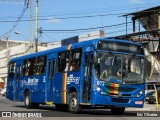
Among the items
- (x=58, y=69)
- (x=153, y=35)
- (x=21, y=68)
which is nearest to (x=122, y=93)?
(x=58, y=69)

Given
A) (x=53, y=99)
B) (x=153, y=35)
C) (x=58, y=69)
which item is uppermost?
(x=153, y=35)

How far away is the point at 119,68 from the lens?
18141mm

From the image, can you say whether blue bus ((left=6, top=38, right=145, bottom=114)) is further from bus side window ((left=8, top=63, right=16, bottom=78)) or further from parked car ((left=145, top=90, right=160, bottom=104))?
parked car ((left=145, top=90, right=160, bottom=104))

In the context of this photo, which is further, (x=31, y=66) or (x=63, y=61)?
(x=31, y=66)

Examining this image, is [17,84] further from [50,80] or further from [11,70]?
[50,80]

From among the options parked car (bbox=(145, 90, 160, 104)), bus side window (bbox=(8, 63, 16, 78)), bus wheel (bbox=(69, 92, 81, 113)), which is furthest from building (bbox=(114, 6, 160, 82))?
bus wheel (bbox=(69, 92, 81, 113))

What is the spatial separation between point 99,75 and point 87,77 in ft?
2.68

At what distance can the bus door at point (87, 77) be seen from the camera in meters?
18.4

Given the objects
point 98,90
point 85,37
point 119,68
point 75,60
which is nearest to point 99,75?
point 98,90

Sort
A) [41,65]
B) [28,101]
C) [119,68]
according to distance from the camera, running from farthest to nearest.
→ [28,101] → [41,65] → [119,68]

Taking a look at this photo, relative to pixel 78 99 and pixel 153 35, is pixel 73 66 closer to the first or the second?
pixel 78 99

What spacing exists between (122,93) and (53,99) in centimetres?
502

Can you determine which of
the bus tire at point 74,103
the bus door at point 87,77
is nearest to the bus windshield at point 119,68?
the bus door at point 87,77

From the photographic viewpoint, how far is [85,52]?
1898 centimetres
